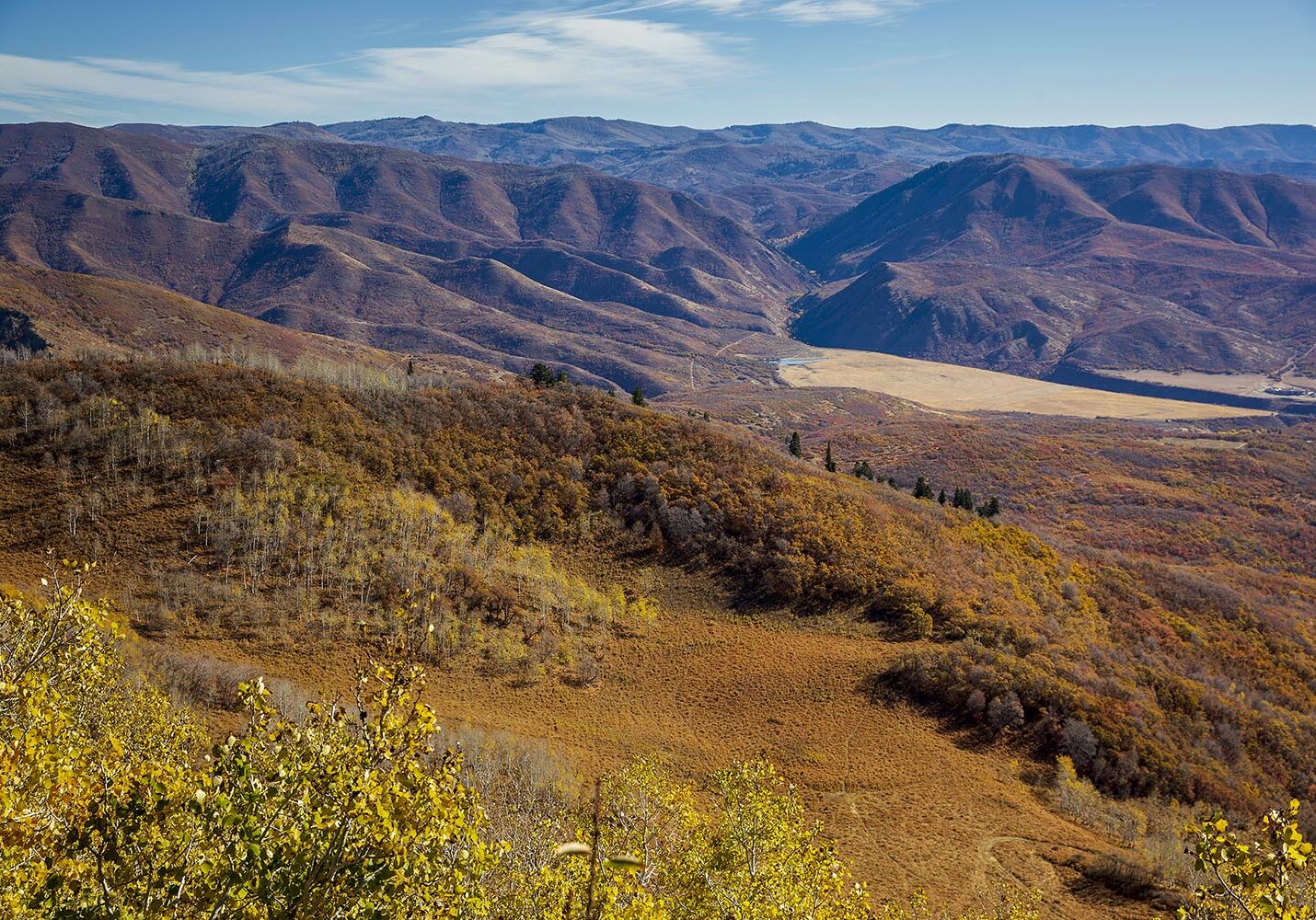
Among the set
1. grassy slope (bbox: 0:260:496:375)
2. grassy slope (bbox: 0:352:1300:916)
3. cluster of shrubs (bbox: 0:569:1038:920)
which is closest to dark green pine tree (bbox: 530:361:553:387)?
grassy slope (bbox: 0:352:1300:916)

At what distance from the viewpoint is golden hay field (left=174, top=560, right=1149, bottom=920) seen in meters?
35.3

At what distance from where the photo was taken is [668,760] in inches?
1679

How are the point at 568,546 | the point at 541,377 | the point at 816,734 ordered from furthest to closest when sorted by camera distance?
1. the point at 541,377
2. the point at 568,546
3. the point at 816,734

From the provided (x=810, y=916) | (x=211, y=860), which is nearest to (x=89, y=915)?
(x=211, y=860)

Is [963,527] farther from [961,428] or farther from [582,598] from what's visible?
[961,428]

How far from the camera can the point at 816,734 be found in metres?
46.7

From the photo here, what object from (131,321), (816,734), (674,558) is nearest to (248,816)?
(816,734)

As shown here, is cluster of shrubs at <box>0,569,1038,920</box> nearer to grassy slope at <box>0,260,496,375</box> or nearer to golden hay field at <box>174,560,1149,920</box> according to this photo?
golden hay field at <box>174,560,1149,920</box>

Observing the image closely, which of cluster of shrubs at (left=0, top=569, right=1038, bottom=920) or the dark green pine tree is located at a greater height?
cluster of shrubs at (left=0, top=569, right=1038, bottom=920)

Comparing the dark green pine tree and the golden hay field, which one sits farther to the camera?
the dark green pine tree

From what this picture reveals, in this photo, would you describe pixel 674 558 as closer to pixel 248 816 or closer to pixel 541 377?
pixel 541 377

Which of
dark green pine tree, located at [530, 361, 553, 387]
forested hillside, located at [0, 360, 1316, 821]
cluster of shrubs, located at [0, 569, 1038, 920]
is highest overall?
cluster of shrubs, located at [0, 569, 1038, 920]

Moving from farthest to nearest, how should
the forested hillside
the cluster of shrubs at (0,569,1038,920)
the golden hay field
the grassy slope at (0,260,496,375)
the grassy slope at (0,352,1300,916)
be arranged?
the grassy slope at (0,260,496,375) < the forested hillside < the grassy slope at (0,352,1300,916) < the golden hay field < the cluster of shrubs at (0,569,1038,920)

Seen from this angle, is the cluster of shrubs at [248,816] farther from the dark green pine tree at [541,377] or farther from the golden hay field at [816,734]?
the dark green pine tree at [541,377]
